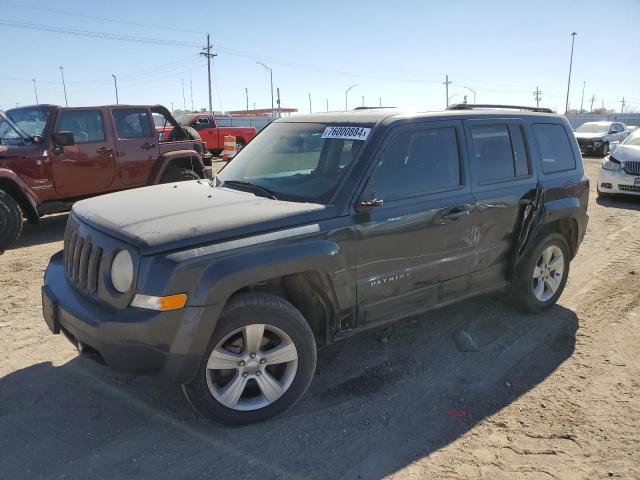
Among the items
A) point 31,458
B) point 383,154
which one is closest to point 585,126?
point 383,154

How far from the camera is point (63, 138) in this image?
7.55 meters

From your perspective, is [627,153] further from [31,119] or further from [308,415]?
[31,119]

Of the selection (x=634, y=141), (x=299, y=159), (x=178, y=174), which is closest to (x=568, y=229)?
(x=299, y=159)

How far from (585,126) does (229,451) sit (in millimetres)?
24161

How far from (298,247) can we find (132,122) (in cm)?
680

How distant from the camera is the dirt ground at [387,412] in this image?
109 inches

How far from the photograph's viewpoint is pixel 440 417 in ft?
10.5

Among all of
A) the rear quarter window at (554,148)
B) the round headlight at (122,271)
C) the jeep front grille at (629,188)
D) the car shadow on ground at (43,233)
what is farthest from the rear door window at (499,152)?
the jeep front grille at (629,188)

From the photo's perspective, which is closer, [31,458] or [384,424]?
[31,458]

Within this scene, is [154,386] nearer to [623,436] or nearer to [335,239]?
[335,239]

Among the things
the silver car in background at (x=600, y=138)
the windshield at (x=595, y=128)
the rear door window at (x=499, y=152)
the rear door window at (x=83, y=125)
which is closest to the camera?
the rear door window at (x=499, y=152)

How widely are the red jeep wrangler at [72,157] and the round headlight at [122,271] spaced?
17.2 ft

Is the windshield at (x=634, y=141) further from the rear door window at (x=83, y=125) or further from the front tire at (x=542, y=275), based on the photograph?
the rear door window at (x=83, y=125)

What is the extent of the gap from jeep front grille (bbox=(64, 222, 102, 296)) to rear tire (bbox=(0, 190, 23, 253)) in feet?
14.3
